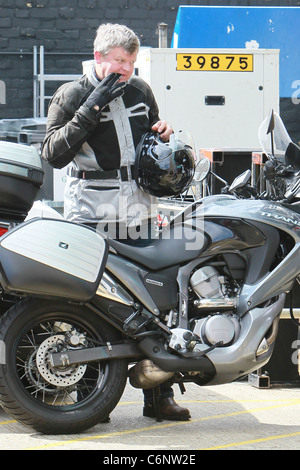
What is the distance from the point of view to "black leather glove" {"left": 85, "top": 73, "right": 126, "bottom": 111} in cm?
423

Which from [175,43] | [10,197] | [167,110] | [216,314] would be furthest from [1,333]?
[175,43]

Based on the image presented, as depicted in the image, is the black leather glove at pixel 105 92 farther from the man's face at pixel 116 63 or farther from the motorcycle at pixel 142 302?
the motorcycle at pixel 142 302

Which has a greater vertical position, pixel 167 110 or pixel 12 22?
pixel 12 22

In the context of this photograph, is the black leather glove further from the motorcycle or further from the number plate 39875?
the number plate 39875

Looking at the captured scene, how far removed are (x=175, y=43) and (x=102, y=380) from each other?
679 cm

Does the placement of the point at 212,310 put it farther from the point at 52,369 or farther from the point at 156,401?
the point at 52,369

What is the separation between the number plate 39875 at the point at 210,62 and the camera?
8.19 meters

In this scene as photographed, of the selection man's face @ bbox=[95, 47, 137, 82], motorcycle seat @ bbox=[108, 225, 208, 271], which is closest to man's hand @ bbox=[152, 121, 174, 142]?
man's face @ bbox=[95, 47, 137, 82]

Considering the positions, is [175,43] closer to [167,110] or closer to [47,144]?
[167,110]

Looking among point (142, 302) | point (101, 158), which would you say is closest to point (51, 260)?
point (142, 302)

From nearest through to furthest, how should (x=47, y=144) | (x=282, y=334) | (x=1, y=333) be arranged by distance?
(x=1, y=333) < (x=47, y=144) < (x=282, y=334)

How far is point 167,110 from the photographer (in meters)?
8.20
